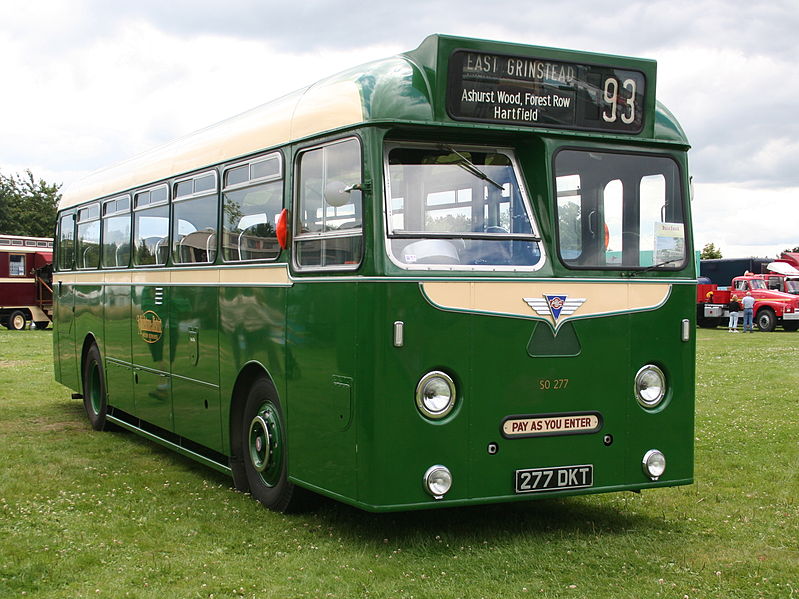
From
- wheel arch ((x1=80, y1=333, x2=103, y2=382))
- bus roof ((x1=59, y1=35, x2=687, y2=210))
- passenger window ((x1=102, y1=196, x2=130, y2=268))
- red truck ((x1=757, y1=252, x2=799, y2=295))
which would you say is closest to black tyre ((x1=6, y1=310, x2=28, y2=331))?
wheel arch ((x1=80, y1=333, x2=103, y2=382))

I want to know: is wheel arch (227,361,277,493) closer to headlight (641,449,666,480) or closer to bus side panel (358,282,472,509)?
bus side panel (358,282,472,509)

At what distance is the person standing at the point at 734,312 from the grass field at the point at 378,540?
105ft

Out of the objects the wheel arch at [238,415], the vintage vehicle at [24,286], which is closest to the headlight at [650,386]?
the wheel arch at [238,415]

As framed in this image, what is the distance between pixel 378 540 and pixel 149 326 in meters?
4.84

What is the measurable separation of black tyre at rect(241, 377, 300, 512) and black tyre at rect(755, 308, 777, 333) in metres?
36.1

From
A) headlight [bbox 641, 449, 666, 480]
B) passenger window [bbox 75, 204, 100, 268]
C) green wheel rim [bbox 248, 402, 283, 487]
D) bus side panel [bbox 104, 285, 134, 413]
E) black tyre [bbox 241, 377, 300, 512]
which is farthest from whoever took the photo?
passenger window [bbox 75, 204, 100, 268]

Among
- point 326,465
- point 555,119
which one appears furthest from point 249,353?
point 555,119

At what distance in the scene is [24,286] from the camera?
4209 cm

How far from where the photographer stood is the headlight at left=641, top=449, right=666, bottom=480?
7781mm

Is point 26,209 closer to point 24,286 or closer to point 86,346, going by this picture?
point 24,286

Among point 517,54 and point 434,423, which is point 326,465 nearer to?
point 434,423

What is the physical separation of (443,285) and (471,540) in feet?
6.08

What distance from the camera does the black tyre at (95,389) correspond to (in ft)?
44.5

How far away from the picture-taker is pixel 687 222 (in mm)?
8039
